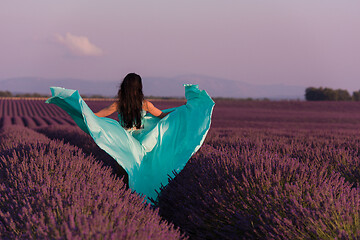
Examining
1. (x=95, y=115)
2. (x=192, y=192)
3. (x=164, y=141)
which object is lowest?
(x=192, y=192)

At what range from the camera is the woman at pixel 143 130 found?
3.99m

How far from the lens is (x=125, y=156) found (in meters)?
4.04

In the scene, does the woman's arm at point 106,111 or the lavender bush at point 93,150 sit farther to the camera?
the lavender bush at point 93,150

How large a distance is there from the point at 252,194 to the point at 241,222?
239 mm

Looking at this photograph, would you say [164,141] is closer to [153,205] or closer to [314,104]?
[153,205]

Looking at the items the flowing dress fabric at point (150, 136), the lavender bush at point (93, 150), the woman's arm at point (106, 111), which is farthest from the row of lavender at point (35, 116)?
the flowing dress fabric at point (150, 136)

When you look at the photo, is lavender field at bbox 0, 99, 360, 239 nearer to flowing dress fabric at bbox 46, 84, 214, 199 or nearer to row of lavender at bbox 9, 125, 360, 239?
row of lavender at bbox 9, 125, 360, 239

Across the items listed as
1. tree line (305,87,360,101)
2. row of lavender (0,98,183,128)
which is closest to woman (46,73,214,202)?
row of lavender (0,98,183,128)

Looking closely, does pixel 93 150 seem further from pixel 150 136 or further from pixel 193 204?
pixel 193 204

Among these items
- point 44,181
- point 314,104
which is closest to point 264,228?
point 44,181

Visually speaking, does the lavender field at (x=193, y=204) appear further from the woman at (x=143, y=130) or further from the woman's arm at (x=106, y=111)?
the woman's arm at (x=106, y=111)

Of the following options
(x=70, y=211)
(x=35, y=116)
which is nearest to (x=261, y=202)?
(x=70, y=211)

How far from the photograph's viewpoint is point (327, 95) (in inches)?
2842

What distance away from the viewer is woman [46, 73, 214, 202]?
3986 millimetres
